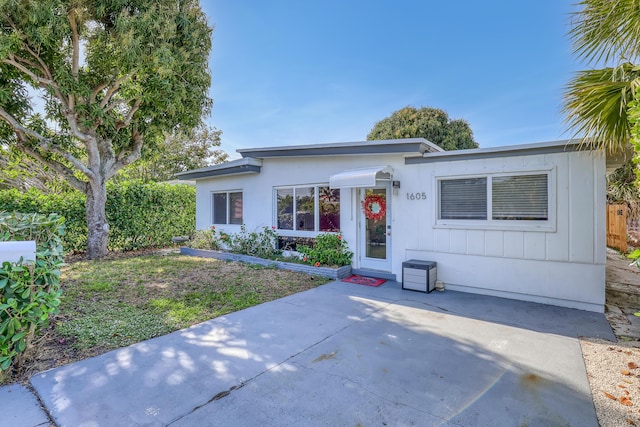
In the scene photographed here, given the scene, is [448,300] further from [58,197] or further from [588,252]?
[58,197]

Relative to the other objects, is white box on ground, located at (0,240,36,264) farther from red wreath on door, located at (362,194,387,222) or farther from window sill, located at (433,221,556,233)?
window sill, located at (433,221,556,233)

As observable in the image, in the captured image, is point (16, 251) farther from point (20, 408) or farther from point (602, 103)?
point (602, 103)

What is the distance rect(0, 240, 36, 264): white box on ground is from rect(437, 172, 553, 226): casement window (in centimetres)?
949

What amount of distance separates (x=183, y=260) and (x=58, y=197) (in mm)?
6636

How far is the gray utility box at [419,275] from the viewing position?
30.2 ft

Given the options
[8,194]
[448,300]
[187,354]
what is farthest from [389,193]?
[8,194]

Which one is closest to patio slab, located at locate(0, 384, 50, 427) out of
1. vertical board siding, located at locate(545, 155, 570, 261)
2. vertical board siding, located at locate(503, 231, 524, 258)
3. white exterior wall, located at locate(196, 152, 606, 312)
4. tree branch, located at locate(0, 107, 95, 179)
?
white exterior wall, located at locate(196, 152, 606, 312)

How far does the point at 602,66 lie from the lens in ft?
20.0

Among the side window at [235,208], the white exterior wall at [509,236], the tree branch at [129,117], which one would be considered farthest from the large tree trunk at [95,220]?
the white exterior wall at [509,236]

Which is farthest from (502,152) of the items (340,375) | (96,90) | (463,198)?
(96,90)

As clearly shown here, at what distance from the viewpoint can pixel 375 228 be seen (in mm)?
11227

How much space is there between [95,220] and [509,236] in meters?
16.8

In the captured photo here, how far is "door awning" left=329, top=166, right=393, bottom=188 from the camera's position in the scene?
9.84 m

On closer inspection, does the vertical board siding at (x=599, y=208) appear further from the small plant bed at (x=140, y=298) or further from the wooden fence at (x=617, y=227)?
the wooden fence at (x=617, y=227)
